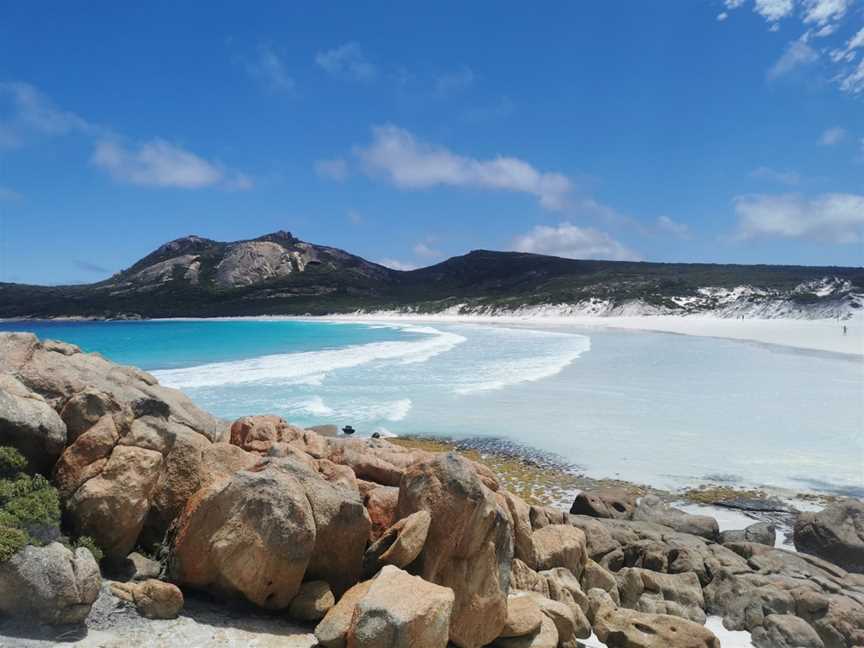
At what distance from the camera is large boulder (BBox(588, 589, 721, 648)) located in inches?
298

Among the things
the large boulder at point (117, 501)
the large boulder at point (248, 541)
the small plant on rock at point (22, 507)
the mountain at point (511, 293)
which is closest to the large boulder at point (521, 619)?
the large boulder at point (248, 541)

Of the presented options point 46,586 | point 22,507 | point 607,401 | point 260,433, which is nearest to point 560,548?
point 260,433

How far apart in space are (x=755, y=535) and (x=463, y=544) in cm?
849

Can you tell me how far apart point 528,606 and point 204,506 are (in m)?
3.97

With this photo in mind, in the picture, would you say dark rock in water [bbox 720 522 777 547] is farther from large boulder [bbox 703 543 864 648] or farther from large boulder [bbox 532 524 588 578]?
large boulder [bbox 532 524 588 578]

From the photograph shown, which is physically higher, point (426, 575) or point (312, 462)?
point (312, 462)

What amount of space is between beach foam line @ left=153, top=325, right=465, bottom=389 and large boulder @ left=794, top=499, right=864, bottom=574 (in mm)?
24939

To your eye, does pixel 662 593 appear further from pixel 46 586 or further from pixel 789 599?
pixel 46 586

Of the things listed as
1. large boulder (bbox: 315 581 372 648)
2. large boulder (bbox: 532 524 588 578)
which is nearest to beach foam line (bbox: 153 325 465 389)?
large boulder (bbox: 532 524 588 578)

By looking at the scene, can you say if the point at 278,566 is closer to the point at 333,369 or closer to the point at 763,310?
the point at 333,369

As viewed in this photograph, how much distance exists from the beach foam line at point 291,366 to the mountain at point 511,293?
6086 cm

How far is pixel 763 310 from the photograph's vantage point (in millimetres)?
88750

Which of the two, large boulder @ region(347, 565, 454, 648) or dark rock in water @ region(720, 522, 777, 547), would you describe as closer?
large boulder @ region(347, 565, 454, 648)

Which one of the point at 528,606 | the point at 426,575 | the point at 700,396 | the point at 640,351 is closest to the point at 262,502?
the point at 426,575
